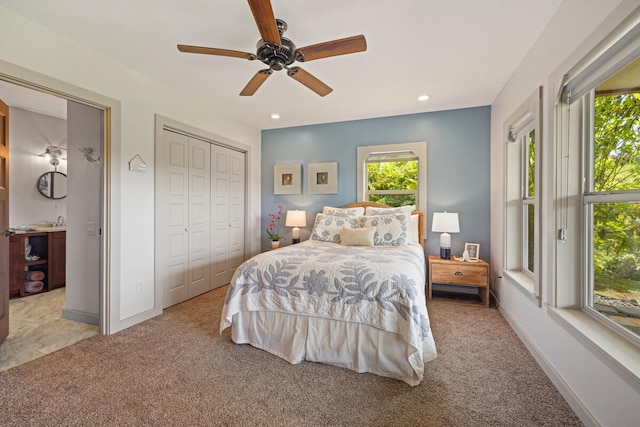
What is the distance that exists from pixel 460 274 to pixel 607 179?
1.88m

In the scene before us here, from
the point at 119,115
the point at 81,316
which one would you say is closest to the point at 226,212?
the point at 119,115

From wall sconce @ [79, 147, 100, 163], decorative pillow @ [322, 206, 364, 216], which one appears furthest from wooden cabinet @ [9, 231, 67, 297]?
decorative pillow @ [322, 206, 364, 216]

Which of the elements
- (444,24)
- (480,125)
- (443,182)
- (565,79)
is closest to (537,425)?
(565,79)

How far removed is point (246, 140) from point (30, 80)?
8.41 feet

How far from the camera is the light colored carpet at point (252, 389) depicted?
1.49 meters

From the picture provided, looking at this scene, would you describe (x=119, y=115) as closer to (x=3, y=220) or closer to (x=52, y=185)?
(x=3, y=220)

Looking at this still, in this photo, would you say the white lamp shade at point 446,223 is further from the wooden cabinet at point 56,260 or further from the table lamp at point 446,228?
the wooden cabinet at point 56,260

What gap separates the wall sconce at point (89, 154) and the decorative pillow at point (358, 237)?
2.68m

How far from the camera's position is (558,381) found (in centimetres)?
172

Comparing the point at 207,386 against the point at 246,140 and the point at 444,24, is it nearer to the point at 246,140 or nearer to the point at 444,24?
the point at 444,24

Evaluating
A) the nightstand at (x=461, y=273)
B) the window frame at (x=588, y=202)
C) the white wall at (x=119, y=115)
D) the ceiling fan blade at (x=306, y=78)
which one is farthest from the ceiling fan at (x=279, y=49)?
the nightstand at (x=461, y=273)

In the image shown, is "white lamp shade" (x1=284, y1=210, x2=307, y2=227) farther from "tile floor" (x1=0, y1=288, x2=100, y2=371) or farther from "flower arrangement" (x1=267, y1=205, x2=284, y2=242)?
"tile floor" (x1=0, y1=288, x2=100, y2=371)

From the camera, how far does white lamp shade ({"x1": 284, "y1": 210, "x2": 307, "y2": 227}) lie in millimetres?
4207

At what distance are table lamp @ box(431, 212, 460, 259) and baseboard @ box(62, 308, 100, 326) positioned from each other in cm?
387
